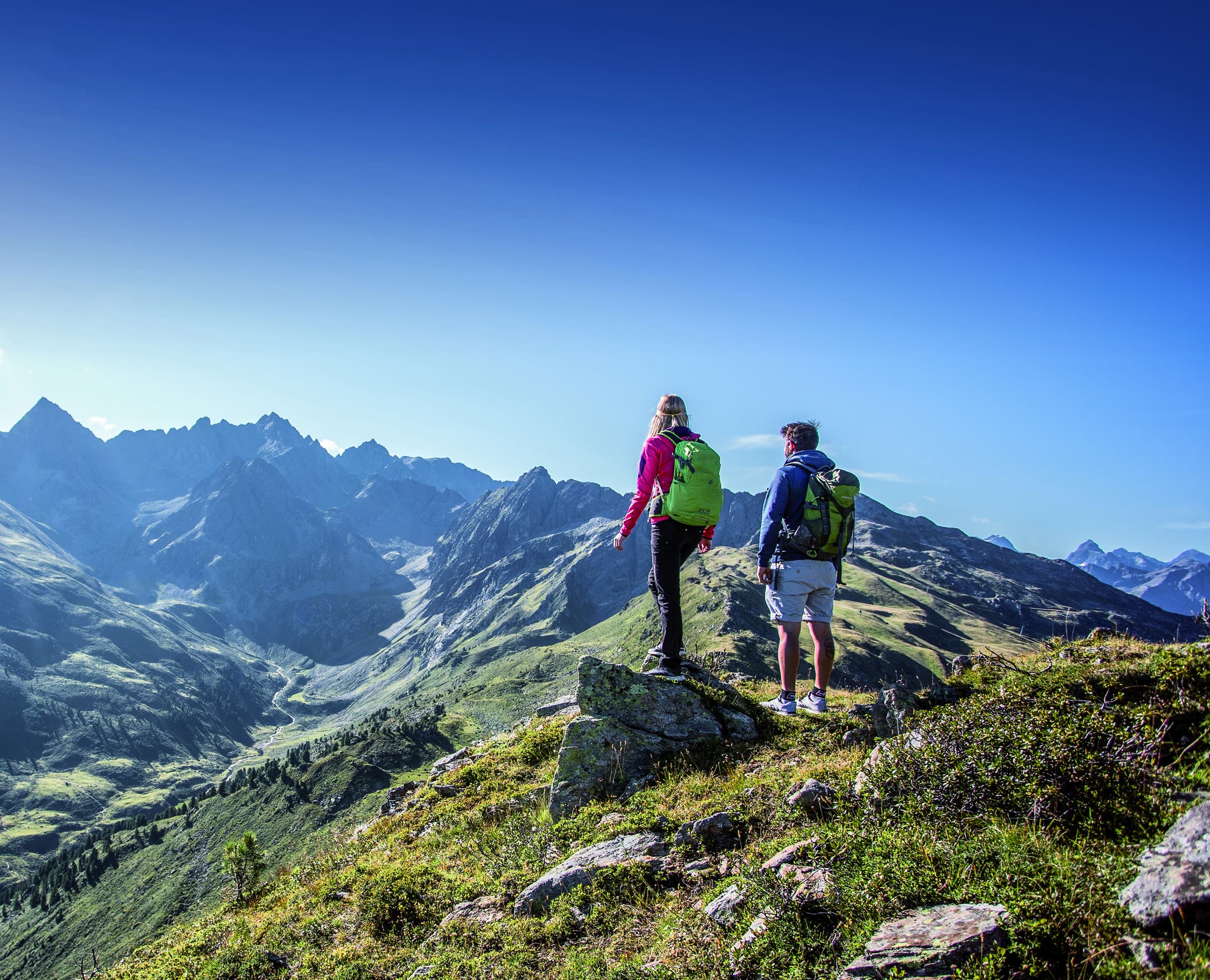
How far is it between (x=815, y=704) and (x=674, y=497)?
5.71m

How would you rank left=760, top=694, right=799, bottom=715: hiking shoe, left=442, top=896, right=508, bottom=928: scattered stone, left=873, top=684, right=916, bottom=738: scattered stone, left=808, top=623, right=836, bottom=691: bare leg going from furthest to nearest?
left=760, top=694, right=799, bottom=715: hiking shoe
left=808, top=623, right=836, bottom=691: bare leg
left=873, top=684, right=916, bottom=738: scattered stone
left=442, top=896, right=508, bottom=928: scattered stone

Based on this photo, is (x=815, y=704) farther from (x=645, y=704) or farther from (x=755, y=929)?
(x=755, y=929)

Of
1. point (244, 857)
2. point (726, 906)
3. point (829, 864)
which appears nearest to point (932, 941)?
point (829, 864)

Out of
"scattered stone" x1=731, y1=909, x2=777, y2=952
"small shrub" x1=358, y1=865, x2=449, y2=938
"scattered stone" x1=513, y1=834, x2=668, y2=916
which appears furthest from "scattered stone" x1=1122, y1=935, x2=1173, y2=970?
"small shrub" x1=358, y1=865, x2=449, y2=938

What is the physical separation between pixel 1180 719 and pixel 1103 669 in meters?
2.50

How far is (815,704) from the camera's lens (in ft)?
45.6

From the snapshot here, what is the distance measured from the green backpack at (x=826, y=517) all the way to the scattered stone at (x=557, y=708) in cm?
1283

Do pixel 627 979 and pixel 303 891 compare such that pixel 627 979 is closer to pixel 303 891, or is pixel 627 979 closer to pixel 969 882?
pixel 969 882

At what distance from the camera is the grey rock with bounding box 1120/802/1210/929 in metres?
4.31

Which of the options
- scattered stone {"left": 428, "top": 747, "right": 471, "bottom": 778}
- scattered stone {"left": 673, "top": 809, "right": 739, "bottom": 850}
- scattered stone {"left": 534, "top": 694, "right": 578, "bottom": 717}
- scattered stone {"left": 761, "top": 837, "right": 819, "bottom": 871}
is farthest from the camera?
scattered stone {"left": 534, "top": 694, "right": 578, "bottom": 717}

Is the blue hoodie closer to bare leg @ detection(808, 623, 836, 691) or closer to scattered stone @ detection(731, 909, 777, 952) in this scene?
bare leg @ detection(808, 623, 836, 691)

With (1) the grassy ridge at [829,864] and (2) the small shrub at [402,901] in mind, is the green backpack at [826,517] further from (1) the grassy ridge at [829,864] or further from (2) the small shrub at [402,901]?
(2) the small shrub at [402,901]

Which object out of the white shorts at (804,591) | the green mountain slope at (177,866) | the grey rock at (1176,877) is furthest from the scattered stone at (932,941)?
the green mountain slope at (177,866)

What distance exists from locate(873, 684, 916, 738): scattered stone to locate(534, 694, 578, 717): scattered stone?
13397mm
